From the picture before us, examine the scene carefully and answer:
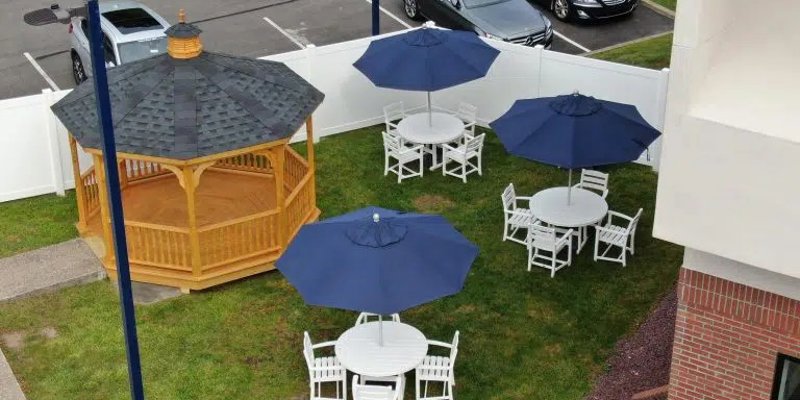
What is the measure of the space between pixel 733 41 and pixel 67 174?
12631 millimetres

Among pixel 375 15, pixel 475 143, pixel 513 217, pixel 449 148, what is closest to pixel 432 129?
pixel 449 148

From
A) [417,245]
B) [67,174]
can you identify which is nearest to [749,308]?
[417,245]

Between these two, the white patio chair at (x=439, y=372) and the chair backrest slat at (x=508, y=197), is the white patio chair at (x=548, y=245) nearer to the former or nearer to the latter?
the chair backrest slat at (x=508, y=197)

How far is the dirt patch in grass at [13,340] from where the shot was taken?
15.4m

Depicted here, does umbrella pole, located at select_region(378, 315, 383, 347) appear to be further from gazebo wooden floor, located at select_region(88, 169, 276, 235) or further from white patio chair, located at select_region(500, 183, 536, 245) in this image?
gazebo wooden floor, located at select_region(88, 169, 276, 235)

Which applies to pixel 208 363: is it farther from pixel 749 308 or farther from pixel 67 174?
pixel 749 308

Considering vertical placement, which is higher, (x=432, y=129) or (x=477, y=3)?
(x=477, y=3)

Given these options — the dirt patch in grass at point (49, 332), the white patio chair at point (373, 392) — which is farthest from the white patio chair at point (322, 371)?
the dirt patch in grass at point (49, 332)

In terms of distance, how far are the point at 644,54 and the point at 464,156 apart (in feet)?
23.1

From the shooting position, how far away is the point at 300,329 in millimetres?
15781

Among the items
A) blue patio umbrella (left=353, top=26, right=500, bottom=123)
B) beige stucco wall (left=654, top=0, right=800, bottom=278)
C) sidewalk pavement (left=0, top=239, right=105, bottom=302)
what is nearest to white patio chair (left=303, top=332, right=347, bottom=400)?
sidewalk pavement (left=0, top=239, right=105, bottom=302)

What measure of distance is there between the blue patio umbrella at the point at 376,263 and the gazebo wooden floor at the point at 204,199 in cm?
468

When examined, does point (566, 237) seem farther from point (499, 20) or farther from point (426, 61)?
point (499, 20)

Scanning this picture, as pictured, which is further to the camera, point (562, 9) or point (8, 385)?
point (562, 9)
